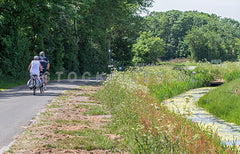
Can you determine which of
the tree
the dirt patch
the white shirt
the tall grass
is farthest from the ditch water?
the tree

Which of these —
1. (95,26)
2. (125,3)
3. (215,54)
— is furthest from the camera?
(215,54)

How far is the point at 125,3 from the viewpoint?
4603 cm

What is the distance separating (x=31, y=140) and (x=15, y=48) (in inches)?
806

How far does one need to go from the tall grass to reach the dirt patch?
42 centimetres

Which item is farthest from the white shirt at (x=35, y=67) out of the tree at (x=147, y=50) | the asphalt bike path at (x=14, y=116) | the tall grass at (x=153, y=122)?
the tree at (x=147, y=50)

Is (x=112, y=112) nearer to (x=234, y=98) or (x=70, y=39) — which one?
(x=234, y=98)

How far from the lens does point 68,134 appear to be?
7.97 m

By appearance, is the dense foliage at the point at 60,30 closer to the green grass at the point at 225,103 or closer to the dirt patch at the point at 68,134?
the green grass at the point at 225,103

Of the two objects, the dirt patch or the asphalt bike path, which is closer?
the dirt patch

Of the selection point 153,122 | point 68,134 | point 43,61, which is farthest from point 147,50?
point 153,122

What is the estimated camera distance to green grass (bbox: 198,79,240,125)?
12.3 meters

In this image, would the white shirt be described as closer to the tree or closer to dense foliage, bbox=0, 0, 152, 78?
dense foliage, bbox=0, 0, 152, 78

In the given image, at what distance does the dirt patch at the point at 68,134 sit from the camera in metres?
6.77

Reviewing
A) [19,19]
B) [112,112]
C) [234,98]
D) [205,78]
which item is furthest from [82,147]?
[19,19]
